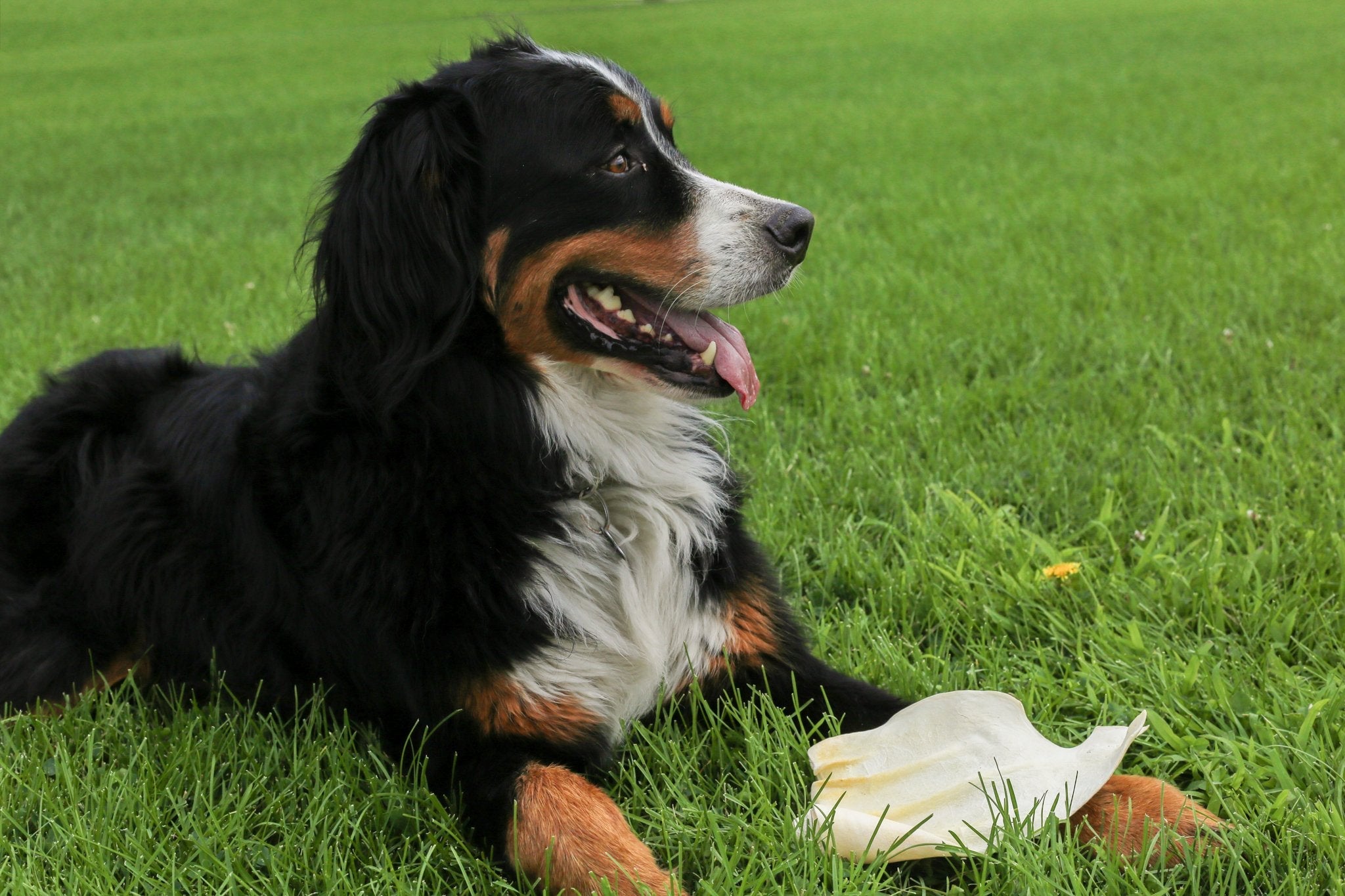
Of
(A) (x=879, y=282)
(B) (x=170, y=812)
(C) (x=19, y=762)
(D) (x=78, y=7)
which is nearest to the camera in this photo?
(B) (x=170, y=812)

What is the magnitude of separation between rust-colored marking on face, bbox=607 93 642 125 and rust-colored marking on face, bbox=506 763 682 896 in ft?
4.81

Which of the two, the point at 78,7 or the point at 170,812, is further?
the point at 78,7

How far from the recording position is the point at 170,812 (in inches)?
93.0

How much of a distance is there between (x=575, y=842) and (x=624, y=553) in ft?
2.42

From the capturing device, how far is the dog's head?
2.36 metres

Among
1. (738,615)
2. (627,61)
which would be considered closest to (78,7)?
(627,61)

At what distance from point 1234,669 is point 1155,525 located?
695mm

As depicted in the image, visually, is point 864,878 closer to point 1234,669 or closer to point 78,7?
point 1234,669

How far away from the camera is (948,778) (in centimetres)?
221

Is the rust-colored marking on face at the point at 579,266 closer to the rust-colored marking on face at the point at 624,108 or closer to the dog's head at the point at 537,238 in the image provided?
the dog's head at the point at 537,238

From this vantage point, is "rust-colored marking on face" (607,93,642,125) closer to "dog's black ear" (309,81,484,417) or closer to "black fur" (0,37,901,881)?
"black fur" (0,37,901,881)

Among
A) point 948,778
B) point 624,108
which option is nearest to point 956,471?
point 948,778

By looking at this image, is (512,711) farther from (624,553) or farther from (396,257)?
(396,257)

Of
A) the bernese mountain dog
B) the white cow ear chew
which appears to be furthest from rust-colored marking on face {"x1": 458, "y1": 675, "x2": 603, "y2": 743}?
the white cow ear chew
